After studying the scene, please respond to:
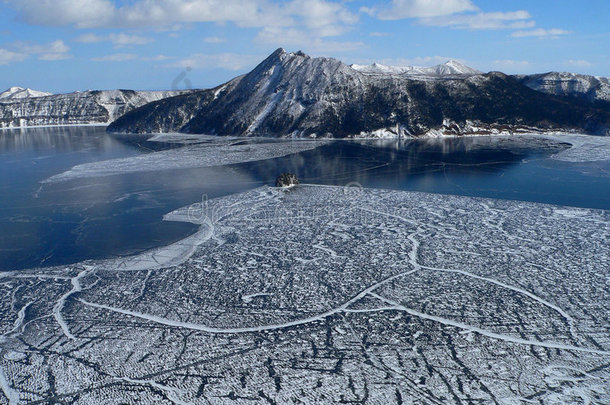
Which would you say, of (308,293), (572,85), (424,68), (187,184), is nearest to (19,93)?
(424,68)

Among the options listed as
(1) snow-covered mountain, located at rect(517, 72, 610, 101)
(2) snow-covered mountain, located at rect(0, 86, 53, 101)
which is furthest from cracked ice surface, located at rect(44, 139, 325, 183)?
(2) snow-covered mountain, located at rect(0, 86, 53, 101)

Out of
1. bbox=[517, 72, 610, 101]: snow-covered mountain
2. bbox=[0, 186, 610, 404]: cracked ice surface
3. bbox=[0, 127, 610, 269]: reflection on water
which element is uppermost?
bbox=[517, 72, 610, 101]: snow-covered mountain

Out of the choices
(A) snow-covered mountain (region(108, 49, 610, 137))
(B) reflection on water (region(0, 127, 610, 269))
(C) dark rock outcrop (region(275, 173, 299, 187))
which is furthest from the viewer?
(A) snow-covered mountain (region(108, 49, 610, 137))

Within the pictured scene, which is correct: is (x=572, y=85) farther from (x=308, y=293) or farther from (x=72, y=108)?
(x=72, y=108)

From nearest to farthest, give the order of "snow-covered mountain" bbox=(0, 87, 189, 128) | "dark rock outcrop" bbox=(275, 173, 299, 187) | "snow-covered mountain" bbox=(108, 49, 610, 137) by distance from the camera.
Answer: "dark rock outcrop" bbox=(275, 173, 299, 187)
"snow-covered mountain" bbox=(108, 49, 610, 137)
"snow-covered mountain" bbox=(0, 87, 189, 128)

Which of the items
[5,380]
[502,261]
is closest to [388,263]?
[502,261]

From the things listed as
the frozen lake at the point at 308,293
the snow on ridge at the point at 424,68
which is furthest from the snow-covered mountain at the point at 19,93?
the frozen lake at the point at 308,293

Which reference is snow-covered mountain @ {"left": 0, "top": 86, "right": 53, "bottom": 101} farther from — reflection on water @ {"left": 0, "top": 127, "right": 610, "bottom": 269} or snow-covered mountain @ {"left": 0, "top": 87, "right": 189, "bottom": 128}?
reflection on water @ {"left": 0, "top": 127, "right": 610, "bottom": 269}
